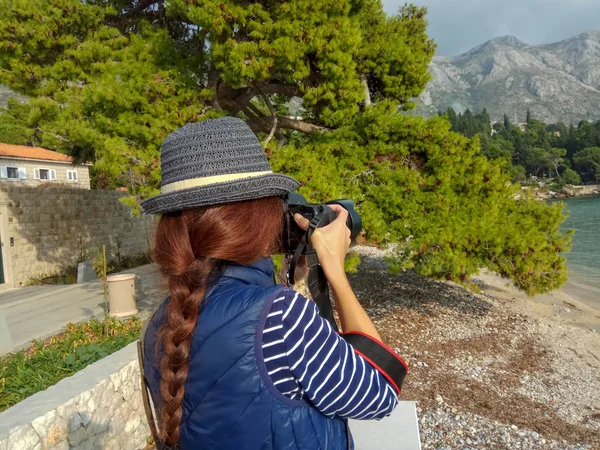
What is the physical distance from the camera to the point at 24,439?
2354mm

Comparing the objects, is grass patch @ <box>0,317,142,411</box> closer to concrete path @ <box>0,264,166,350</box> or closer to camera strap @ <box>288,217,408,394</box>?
concrete path @ <box>0,264,166,350</box>

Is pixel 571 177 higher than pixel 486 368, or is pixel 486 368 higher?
pixel 571 177

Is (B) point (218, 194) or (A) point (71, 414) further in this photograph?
(A) point (71, 414)

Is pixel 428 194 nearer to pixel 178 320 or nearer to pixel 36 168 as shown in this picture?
pixel 178 320

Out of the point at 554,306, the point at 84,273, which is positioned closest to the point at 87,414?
the point at 84,273

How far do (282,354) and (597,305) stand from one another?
44.9 ft

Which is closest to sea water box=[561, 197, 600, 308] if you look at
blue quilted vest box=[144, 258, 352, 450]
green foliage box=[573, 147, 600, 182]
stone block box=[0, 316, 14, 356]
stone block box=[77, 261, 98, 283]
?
blue quilted vest box=[144, 258, 352, 450]

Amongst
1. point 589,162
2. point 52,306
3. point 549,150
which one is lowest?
point 52,306

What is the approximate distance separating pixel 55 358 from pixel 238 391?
362cm

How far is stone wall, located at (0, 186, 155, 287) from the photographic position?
8.66 metres

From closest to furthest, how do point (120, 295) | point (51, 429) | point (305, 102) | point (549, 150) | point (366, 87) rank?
point (51, 429), point (120, 295), point (305, 102), point (366, 87), point (549, 150)

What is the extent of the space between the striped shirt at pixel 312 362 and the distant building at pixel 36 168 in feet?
65.5

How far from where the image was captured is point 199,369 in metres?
0.89

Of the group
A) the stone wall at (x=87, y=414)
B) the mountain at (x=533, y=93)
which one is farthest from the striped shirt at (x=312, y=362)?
the mountain at (x=533, y=93)
